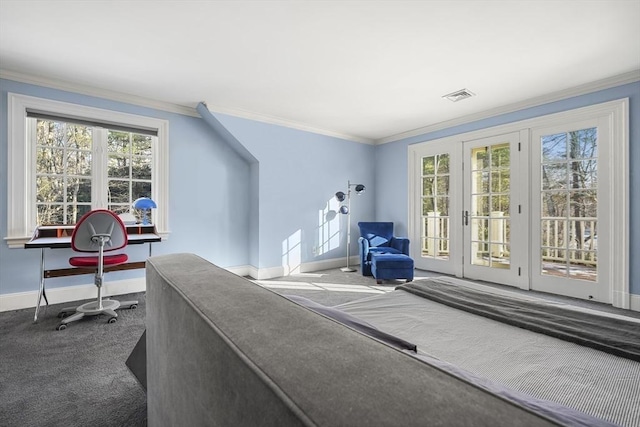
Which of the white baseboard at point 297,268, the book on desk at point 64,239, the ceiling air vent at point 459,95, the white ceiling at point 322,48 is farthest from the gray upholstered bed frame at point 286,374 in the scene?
the ceiling air vent at point 459,95

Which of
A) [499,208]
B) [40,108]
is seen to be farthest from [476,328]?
[40,108]

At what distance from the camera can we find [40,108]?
10.3 ft

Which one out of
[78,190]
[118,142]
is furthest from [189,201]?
[78,190]

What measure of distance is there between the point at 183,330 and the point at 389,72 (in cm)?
312

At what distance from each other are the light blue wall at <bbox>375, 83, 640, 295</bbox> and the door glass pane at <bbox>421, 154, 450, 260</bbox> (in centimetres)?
34

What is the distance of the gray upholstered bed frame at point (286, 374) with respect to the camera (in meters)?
0.32

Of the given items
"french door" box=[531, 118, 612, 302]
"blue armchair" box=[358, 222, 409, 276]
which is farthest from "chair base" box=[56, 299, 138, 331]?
"french door" box=[531, 118, 612, 302]

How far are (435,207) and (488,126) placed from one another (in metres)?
1.44

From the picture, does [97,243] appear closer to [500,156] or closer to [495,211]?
[495,211]

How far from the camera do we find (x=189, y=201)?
4.01 meters

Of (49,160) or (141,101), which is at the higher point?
(141,101)

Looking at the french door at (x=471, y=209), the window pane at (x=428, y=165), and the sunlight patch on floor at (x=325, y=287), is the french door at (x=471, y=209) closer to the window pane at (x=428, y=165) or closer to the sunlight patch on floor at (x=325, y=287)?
the window pane at (x=428, y=165)

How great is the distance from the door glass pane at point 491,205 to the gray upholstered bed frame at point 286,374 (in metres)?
4.25

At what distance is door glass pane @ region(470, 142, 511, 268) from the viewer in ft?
13.2
